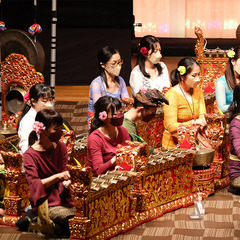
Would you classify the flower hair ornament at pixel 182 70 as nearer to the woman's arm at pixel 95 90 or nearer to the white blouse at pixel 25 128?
the woman's arm at pixel 95 90

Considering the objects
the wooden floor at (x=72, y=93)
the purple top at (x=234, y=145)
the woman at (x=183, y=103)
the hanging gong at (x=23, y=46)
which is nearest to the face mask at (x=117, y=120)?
the woman at (x=183, y=103)

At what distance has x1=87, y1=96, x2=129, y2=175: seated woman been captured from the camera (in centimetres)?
434

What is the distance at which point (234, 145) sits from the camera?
199 inches

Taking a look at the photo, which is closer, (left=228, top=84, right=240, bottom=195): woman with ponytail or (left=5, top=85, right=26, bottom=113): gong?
(left=228, top=84, right=240, bottom=195): woman with ponytail

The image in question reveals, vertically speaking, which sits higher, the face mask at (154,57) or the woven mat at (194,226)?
the face mask at (154,57)

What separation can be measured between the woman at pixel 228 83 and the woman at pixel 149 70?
519 millimetres

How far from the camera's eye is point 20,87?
5996 mm

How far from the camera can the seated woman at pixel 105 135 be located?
14.3 feet

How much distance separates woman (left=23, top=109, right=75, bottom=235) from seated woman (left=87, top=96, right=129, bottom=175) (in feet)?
0.84

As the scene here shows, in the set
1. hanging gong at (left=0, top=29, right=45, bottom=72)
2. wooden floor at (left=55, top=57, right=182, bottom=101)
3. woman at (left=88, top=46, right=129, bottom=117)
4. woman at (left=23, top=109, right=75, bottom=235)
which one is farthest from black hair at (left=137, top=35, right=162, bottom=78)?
woman at (left=23, top=109, right=75, bottom=235)

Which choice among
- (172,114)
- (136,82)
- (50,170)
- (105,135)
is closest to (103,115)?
(105,135)

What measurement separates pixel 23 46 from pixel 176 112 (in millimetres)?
1798

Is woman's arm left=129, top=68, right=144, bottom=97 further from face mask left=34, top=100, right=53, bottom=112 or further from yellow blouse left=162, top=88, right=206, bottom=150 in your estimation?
face mask left=34, top=100, right=53, bottom=112

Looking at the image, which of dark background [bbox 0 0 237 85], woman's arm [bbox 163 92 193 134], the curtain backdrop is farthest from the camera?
the curtain backdrop
